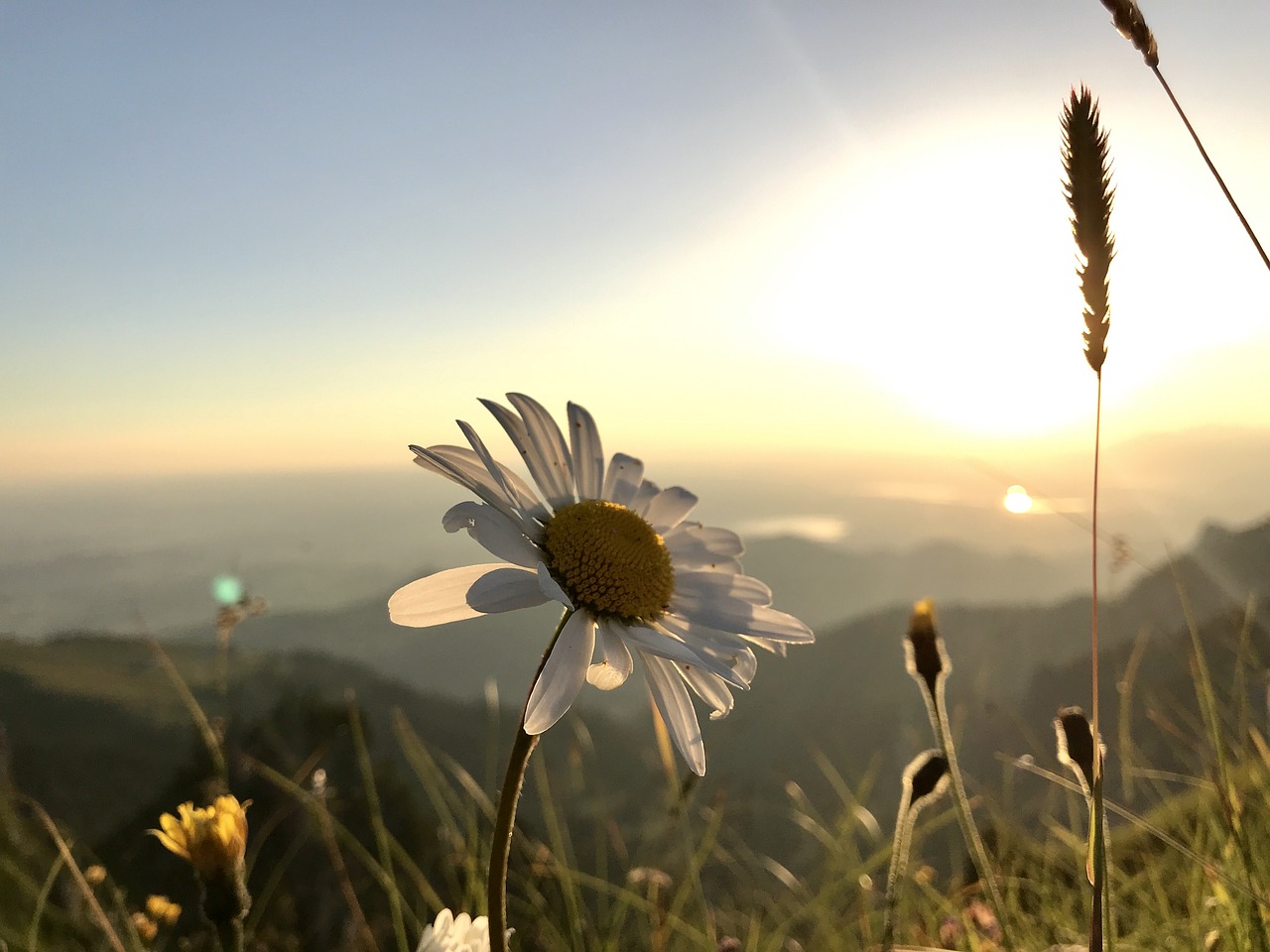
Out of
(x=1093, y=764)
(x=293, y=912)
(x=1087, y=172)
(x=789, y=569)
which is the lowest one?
(x=789, y=569)

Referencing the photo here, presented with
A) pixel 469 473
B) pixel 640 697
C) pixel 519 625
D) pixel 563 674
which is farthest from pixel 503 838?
pixel 519 625

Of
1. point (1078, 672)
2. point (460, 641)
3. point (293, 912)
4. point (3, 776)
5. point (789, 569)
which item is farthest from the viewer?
point (789, 569)

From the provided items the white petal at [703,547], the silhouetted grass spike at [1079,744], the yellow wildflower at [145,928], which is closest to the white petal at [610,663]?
the white petal at [703,547]

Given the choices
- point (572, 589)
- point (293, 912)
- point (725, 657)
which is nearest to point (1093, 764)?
point (725, 657)

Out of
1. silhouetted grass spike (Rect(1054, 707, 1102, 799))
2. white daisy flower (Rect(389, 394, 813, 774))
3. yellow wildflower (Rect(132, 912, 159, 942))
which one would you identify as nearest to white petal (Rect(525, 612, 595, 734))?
white daisy flower (Rect(389, 394, 813, 774))

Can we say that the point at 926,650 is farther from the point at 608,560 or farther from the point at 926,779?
the point at 608,560

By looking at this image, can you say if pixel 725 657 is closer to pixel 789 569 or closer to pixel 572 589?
pixel 572 589

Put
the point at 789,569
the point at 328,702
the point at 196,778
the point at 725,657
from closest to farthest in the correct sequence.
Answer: the point at 725,657
the point at 196,778
the point at 328,702
the point at 789,569

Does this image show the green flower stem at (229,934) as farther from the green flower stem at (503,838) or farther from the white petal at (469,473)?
the white petal at (469,473)
